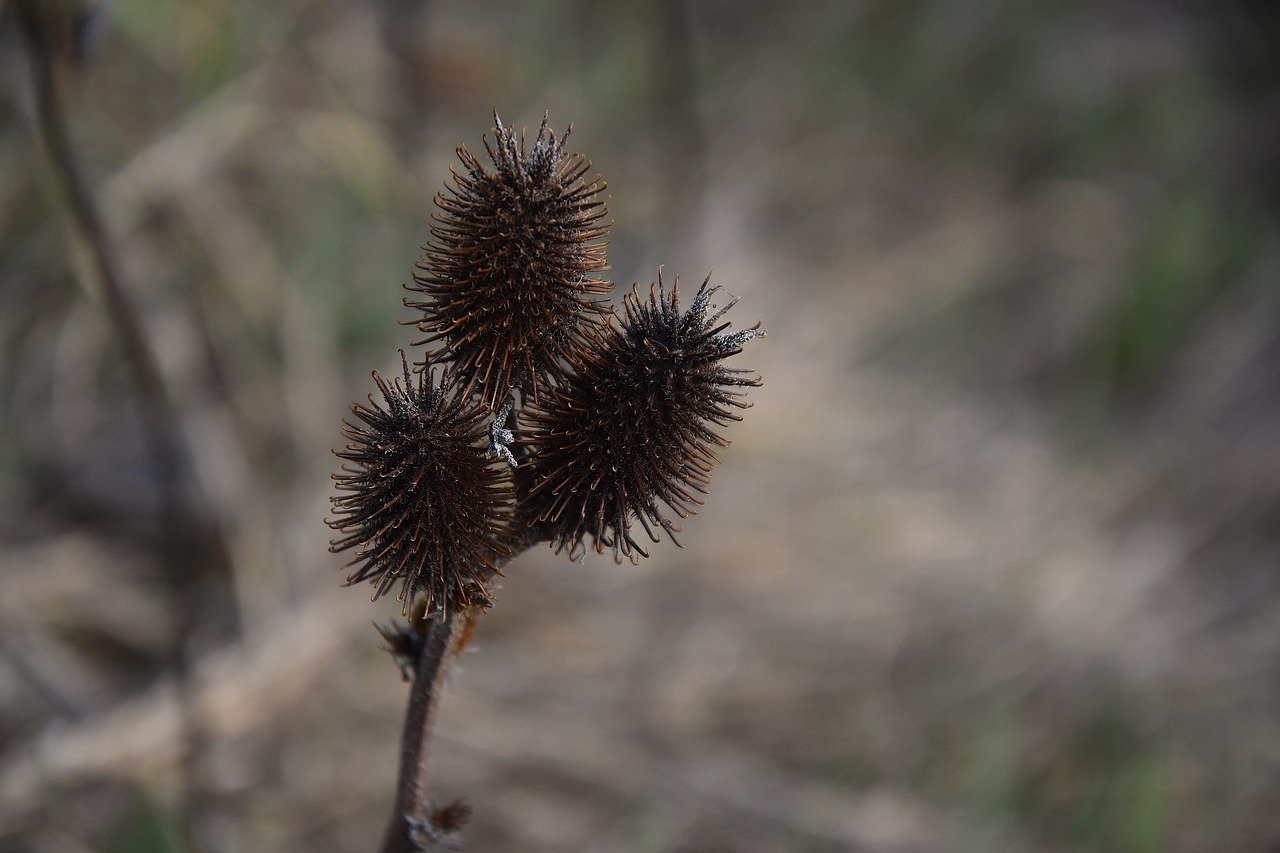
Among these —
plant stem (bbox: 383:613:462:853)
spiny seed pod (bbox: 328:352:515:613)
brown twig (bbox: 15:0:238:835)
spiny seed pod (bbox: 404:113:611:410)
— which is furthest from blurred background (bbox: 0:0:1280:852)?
spiny seed pod (bbox: 404:113:611:410)

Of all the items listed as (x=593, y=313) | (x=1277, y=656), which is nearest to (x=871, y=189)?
(x=1277, y=656)

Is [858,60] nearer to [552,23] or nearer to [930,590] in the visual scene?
[552,23]

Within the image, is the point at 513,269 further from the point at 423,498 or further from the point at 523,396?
the point at 423,498

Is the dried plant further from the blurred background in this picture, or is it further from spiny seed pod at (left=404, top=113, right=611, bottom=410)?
the blurred background

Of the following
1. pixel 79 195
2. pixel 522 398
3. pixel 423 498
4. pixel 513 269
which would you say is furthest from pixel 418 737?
pixel 79 195

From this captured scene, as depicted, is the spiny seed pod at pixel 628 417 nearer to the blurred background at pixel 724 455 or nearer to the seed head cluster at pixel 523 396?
the seed head cluster at pixel 523 396

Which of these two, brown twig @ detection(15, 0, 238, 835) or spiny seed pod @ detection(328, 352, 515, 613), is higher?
brown twig @ detection(15, 0, 238, 835)
